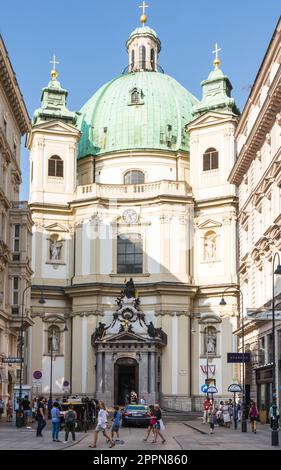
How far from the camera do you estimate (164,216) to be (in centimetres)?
8100

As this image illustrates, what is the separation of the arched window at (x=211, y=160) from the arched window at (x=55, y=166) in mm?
14422

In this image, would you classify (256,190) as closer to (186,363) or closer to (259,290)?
(259,290)

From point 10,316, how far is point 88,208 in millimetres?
26295

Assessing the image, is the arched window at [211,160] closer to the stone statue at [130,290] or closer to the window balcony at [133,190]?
the window balcony at [133,190]

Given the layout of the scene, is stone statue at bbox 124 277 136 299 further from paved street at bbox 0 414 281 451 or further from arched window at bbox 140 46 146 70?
paved street at bbox 0 414 281 451

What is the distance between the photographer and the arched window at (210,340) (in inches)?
3135

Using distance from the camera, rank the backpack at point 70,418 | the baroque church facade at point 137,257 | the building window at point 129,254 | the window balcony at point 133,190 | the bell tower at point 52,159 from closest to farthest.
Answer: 1. the backpack at point 70,418
2. the baroque church facade at point 137,257
3. the building window at point 129,254
4. the window balcony at point 133,190
5. the bell tower at point 52,159

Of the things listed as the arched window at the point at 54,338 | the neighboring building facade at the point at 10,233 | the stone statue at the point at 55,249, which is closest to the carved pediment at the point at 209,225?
the stone statue at the point at 55,249

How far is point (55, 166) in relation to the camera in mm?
85938

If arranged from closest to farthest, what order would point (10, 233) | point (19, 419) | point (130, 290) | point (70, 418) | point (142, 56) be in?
point (70, 418)
point (19, 419)
point (10, 233)
point (130, 290)
point (142, 56)

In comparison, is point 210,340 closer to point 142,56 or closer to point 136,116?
point 136,116

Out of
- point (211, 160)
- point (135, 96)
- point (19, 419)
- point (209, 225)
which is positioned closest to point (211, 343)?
point (209, 225)
